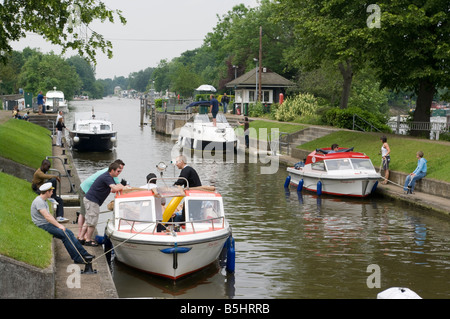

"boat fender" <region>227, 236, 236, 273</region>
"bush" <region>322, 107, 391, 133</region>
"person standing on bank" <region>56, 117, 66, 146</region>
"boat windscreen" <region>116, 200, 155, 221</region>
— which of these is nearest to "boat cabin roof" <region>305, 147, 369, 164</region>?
"boat fender" <region>227, 236, 236, 273</region>

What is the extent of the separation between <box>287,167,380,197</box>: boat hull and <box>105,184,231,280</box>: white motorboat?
11.4 meters

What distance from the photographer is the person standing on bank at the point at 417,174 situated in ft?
80.4

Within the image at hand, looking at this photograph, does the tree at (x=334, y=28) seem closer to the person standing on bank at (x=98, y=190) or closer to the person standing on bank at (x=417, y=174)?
the person standing on bank at (x=417, y=174)

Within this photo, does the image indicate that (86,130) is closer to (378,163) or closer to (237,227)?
(378,163)

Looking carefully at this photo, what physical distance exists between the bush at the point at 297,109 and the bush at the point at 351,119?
23.3ft

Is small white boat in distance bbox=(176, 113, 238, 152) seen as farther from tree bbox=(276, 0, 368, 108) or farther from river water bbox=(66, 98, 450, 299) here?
river water bbox=(66, 98, 450, 299)

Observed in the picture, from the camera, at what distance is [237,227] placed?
20172 mm

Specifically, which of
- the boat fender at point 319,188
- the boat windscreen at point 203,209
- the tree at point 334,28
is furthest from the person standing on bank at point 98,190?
the tree at point 334,28

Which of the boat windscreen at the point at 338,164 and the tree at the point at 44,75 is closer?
the boat windscreen at the point at 338,164

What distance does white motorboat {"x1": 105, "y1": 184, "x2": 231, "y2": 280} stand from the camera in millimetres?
13844

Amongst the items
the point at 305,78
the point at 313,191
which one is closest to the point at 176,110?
the point at 305,78

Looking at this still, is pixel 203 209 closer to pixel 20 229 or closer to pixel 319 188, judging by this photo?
pixel 20 229

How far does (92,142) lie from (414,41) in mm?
24079

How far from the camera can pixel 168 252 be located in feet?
44.8
